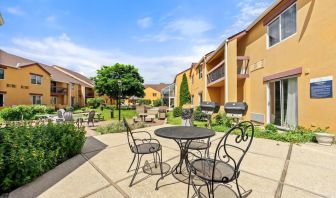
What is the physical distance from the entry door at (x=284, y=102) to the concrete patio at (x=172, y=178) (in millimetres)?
Answer: 2905

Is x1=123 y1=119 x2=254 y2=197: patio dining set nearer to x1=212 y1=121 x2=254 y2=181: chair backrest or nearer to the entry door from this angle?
x1=212 y1=121 x2=254 y2=181: chair backrest

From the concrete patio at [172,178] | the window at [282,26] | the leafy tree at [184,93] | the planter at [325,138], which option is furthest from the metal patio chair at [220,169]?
the leafy tree at [184,93]

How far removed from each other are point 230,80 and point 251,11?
462 centimetres

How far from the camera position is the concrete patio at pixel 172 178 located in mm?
3010

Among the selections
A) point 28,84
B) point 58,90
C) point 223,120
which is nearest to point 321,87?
point 223,120

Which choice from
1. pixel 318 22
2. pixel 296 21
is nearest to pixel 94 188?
pixel 318 22

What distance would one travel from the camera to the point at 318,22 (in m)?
6.57

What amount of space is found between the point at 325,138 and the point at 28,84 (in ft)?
104

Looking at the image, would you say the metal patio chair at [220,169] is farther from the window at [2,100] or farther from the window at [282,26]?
the window at [2,100]

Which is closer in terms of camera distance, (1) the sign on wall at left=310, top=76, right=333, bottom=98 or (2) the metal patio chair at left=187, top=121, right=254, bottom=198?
(2) the metal patio chair at left=187, top=121, right=254, bottom=198

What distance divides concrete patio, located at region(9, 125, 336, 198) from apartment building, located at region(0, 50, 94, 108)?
2424cm

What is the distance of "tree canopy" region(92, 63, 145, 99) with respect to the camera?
30953 mm

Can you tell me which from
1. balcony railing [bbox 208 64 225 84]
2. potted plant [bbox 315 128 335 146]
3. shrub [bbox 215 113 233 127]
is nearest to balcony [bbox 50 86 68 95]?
balcony railing [bbox 208 64 225 84]

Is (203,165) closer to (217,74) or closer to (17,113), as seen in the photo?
(217,74)
